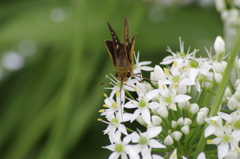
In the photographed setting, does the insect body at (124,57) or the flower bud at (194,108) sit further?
the insect body at (124,57)

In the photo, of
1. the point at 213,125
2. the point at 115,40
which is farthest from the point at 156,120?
the point at 115,40

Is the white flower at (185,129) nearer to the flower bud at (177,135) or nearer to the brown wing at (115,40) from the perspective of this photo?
the flower bud at (177,135)

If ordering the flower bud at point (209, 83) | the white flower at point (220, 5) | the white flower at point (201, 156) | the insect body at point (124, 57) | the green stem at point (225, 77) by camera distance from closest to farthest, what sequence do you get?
the green stem at point (225, 77) < the white flower at point (201, 156) < the flower bud at point (209, 83) < the insect body at point (124, 57) < the white flower at point (220, 5)

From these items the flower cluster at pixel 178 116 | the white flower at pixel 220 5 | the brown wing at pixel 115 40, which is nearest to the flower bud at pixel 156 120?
the flower cluster at pixel 178 116

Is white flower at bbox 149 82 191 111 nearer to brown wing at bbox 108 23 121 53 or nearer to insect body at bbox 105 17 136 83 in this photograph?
insect body at bbox 105 17 136 83

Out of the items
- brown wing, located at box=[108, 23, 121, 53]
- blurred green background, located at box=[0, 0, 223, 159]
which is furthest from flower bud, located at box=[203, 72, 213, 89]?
blurred green background, located at box=[0, 0, 223, 159]

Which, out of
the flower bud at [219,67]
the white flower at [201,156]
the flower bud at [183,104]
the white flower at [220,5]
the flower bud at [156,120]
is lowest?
the white flower at [201,156]

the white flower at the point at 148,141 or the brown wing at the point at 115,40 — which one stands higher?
the brown wing at the point at 115,40

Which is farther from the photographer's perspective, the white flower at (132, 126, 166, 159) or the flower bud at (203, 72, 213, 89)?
the flower bud at (203, 72, 213, 89)
